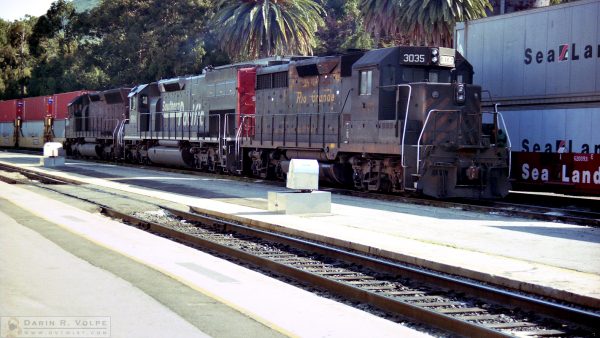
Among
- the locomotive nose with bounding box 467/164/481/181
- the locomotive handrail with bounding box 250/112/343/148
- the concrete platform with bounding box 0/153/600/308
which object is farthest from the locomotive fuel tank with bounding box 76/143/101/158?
the locomotive nose with bounding box 467/164/481/181

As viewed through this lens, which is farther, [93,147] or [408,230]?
[93,147]

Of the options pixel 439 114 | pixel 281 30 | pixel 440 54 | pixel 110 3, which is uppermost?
pixel 110 3

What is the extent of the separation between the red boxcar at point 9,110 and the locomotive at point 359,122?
34679 millimetres

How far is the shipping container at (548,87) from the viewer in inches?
716

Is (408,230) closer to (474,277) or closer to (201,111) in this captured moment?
(474,277)

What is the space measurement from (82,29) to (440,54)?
7146 cm

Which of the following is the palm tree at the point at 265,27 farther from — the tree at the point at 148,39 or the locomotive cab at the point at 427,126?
the locomotive cab at the point at 427,126

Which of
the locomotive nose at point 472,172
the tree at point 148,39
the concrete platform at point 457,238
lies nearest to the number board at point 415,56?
the locomotive nose at point 472,172

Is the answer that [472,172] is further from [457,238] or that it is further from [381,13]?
[381,13]

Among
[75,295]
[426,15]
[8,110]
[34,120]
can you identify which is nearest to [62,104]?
[34,120]

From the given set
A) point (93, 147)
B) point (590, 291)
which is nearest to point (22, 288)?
point (590, 291)

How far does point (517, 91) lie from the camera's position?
67.1 feet

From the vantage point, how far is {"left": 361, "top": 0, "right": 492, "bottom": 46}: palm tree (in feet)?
131

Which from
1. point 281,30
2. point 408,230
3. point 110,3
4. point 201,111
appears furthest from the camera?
point 110,3
